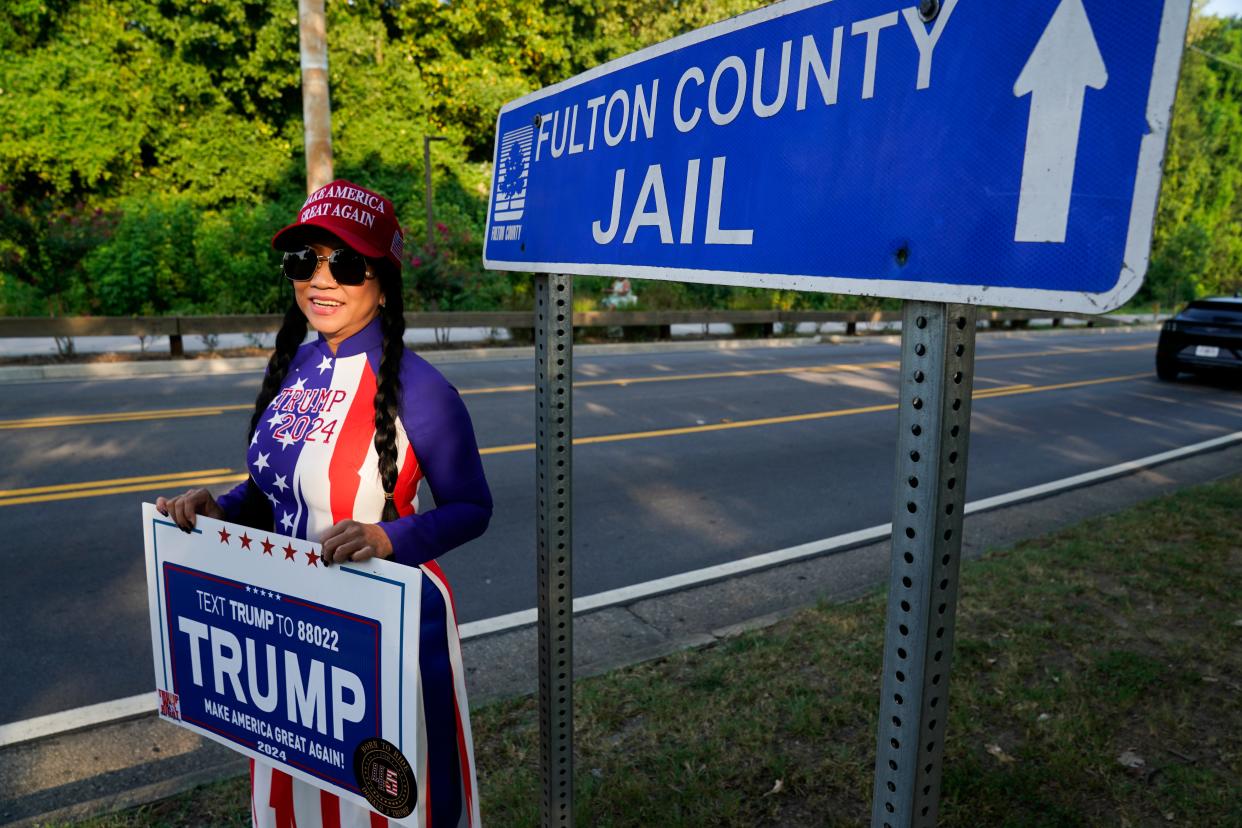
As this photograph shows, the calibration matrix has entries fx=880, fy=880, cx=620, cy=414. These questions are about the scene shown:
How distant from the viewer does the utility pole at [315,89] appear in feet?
48.3

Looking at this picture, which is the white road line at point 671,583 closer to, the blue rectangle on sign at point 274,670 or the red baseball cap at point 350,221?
the blue rectangle on sign at point 274,670

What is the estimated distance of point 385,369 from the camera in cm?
211

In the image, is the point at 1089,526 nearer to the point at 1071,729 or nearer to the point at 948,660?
the point at 1071,729

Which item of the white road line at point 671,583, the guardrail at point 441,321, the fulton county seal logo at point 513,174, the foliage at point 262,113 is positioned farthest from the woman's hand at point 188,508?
the foliage at point 262,113

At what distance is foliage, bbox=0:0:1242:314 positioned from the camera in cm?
1912

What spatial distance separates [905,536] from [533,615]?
146 inches

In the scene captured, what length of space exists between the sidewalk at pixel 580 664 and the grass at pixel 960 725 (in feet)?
0.20

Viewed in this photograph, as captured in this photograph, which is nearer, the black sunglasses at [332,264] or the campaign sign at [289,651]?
the campaign sign at [289,651]

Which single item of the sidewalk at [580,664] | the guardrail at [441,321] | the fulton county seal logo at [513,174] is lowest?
the sidewalk at [580,664]

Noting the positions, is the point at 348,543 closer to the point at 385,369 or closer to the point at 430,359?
the point at 385,369

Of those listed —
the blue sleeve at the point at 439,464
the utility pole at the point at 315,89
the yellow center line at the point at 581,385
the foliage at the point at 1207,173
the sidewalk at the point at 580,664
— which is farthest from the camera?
the foliage at the point at 1207,173

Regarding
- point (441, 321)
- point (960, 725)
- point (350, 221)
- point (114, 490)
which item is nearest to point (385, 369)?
point (350, 221)

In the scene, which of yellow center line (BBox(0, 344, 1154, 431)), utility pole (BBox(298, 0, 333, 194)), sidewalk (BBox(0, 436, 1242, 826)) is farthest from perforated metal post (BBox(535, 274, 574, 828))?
utility pole (BBox(298, 0, 333, 194))

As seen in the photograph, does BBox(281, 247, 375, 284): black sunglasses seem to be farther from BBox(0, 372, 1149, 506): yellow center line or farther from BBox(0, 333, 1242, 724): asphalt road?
BBox(0, 372, 1149, 506): yellow center line
